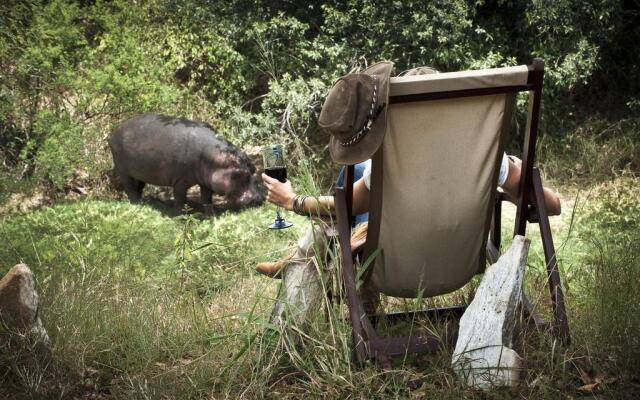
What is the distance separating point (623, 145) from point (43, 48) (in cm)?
674

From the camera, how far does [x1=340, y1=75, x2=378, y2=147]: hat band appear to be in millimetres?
2662

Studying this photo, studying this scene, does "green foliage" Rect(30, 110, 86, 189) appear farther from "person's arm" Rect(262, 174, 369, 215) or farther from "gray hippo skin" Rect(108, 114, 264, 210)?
"person's arm" Rect(262, 174, 369, 215)

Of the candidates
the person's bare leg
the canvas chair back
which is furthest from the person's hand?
the person's bare leg

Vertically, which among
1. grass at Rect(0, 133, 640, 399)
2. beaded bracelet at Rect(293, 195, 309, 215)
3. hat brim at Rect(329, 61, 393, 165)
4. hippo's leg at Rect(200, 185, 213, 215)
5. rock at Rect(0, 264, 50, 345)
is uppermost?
hat brim at Rect(329, 61, 393, 165)

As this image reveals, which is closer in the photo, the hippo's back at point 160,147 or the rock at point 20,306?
the rock at point 20,306

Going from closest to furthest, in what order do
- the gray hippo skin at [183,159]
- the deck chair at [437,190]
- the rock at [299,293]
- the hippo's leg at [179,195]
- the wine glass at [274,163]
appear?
the deck chair at [437,190], the rock at [299,293], the wine glass at [274,163], the gray hippo skin at [183,159], the hippo's leg at [179,195]

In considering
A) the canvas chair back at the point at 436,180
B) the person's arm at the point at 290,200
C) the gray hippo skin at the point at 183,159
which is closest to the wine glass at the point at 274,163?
the person's arm at the point at 290,200

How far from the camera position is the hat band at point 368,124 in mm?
2662

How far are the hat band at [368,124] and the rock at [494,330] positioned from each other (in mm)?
663

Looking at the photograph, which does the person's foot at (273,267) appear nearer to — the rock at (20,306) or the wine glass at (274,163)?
the wine glass at (274,163)

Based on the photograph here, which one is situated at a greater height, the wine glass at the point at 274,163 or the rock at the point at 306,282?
the wine glass at the point at 274,163

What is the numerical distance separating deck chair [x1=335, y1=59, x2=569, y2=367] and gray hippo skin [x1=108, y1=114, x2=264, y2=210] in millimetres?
5615

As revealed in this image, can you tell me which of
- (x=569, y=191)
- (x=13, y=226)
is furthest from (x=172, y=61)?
(x=569, y=191)

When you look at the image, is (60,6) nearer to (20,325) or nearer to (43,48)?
(43,48)
